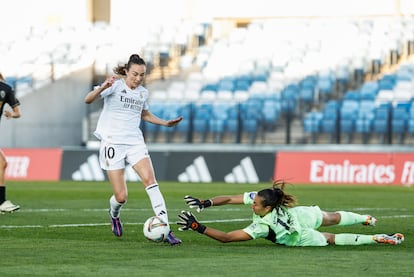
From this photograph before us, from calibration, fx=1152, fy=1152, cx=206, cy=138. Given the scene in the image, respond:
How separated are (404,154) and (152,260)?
19.8 metres

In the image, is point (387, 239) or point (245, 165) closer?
point (387, 239)

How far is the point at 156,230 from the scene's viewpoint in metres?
13.1

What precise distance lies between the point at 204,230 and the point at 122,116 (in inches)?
95.0

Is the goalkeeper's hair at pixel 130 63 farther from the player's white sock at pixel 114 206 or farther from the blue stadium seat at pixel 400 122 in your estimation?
the blue stadium seat at pixel 400 122

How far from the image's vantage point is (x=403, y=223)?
54.9 feet

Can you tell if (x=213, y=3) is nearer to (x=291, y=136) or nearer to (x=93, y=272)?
(x=291, y=136)

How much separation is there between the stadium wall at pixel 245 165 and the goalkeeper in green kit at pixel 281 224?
17353 mm

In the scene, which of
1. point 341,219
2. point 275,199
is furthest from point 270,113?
point 275,199

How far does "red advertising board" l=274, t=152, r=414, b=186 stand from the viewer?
30438 mm

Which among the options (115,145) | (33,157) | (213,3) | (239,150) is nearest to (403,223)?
(115,145)

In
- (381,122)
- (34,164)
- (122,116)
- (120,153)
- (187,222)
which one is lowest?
(34,164)

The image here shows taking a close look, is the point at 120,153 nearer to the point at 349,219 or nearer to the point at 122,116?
the point at 122,116

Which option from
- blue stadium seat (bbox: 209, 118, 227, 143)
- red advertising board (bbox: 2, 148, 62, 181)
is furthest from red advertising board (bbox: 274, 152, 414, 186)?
red advertising board (bbox: 2, 148, 62, 181)

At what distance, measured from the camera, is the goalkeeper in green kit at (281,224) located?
41.5 ft
